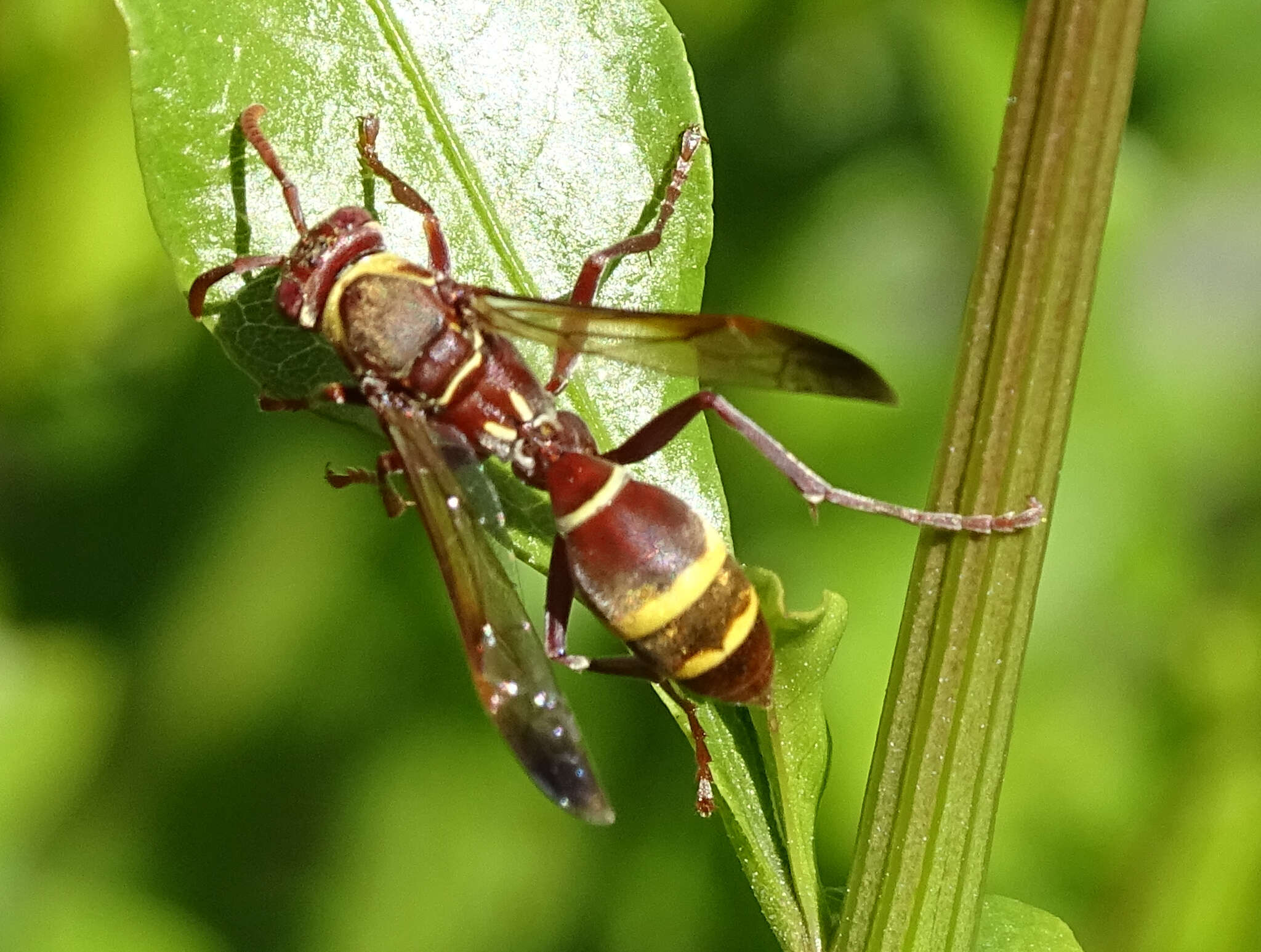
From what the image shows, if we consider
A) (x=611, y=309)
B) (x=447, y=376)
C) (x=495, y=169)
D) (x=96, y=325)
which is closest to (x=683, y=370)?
(x=611, y=309)

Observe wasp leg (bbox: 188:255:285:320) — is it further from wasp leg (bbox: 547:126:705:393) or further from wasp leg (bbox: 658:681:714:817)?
wasp leg (bbox: 658:681:714:817)

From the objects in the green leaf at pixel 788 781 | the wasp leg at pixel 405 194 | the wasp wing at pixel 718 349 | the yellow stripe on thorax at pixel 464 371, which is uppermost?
the wasp leg at pixel 405 194

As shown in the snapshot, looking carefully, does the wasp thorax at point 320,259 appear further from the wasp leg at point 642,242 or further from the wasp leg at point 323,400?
the wasp leg at point 642,242

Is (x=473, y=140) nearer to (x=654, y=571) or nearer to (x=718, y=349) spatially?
(x=718, y=349)

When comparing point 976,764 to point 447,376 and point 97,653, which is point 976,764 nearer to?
point 447,376

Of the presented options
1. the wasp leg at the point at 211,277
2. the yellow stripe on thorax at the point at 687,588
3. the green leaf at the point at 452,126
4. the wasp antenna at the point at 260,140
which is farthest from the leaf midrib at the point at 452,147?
the yellow stripe on thorax at the point at 687,588

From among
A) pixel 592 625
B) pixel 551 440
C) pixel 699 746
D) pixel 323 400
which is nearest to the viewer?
pixel 699 746

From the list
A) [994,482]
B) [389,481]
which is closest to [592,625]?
[389,481]
